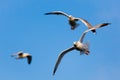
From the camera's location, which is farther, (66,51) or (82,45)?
(66,51)

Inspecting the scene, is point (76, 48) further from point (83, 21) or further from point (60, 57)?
point (60, 57)

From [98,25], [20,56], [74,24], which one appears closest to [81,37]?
[74,24]

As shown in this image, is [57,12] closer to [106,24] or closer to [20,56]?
[20,56]

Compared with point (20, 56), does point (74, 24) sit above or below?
above

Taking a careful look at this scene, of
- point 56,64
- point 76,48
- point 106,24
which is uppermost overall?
point 106,24

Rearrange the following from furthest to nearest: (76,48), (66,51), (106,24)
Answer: (66,51) → (76,48) → (106,24)

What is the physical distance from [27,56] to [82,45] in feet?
21.6

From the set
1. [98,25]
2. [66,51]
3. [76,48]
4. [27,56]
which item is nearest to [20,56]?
[27,56]

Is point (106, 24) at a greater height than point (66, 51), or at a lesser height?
greater

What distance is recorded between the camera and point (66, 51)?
107 ft

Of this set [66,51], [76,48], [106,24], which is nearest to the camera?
[106,24]

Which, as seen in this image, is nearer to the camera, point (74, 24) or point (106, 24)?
point (106, 24)

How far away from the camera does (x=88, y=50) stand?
2791 centimetres

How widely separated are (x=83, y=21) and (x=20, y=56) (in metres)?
6.11
